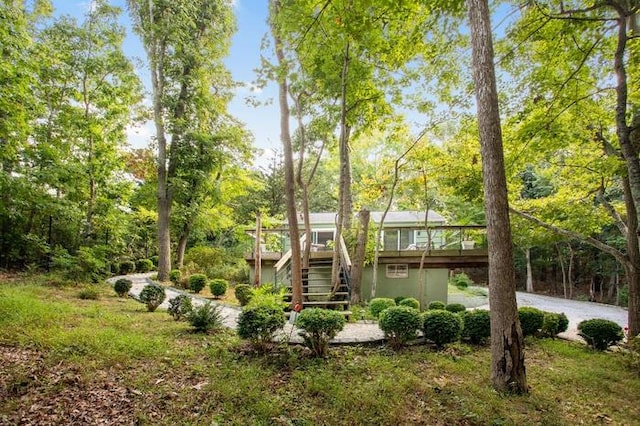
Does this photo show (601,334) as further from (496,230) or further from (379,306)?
(496,230)

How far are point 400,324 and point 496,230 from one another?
7.61 ft

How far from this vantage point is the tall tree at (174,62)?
12570 mm

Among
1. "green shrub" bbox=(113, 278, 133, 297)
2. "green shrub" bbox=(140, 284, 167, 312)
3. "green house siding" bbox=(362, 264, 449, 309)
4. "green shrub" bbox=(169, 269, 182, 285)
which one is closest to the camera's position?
"green shrub" bbox=(140, 284, 167, 312)

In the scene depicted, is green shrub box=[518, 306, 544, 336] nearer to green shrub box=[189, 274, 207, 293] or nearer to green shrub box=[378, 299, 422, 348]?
green shrub box=[378, 299, 422, 348]

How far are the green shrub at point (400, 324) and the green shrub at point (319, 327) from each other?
997 mm

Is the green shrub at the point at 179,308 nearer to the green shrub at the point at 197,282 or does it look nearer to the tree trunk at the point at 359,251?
the green shrub at the point at 197,282

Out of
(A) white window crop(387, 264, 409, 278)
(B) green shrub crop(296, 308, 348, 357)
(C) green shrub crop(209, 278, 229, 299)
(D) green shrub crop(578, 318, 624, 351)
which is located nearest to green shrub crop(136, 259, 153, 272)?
(C) green shrub crop(209, 278, 229, 299)

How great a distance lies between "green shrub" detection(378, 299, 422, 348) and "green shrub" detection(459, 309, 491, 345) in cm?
114

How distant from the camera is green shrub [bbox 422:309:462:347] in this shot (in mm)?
5508

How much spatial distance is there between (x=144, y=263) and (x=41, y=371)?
592 inches

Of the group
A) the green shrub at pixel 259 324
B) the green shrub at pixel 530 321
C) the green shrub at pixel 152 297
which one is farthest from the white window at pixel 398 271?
the green shrub at pixel 259 324

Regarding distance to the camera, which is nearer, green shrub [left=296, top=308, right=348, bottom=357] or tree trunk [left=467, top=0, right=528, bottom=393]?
tree trunk [left=467, top=0, right=528, bottom=393]

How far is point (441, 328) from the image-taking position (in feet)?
18.1

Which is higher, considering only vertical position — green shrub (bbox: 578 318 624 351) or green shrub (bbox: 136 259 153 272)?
green shrub (bbox: 136 259 153 272)
